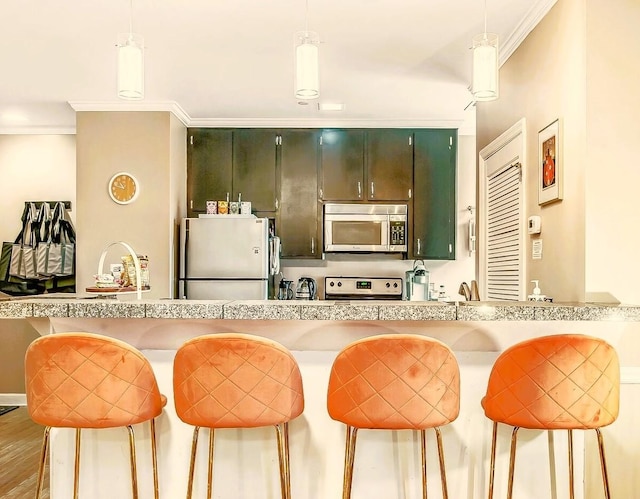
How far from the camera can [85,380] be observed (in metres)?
1.91

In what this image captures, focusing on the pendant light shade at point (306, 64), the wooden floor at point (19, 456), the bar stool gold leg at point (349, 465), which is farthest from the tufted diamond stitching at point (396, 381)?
the wooden floor at point (19, 456)

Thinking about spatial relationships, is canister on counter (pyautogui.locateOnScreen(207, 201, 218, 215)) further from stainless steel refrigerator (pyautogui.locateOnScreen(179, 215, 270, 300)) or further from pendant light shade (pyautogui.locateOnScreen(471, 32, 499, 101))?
pendant light shade (pyautogui.locateOnScreen(471, 32, 499, 101))

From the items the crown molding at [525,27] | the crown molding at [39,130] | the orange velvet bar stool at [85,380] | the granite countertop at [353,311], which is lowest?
the orange velvet bar stool at [85,380]

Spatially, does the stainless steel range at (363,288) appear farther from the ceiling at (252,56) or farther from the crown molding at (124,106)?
the crown molding at (124,106)

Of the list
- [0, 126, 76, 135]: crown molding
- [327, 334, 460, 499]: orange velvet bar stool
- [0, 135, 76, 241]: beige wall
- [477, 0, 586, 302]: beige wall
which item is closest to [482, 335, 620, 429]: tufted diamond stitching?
[327, 334, 460, 499]: orange velvet bar stool

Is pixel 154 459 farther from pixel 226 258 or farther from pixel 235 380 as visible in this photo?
pixel 226 258

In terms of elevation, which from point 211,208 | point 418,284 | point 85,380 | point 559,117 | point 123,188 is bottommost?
point 85,380

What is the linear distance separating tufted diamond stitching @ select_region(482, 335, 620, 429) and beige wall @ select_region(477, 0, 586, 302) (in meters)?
0.68

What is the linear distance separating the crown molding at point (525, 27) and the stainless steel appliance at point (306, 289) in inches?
104

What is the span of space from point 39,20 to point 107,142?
1683mm

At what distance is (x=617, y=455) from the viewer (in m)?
2.49

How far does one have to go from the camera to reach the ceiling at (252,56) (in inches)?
119

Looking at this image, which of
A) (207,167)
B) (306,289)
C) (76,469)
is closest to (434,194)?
(306,289)

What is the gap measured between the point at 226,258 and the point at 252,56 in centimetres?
174
